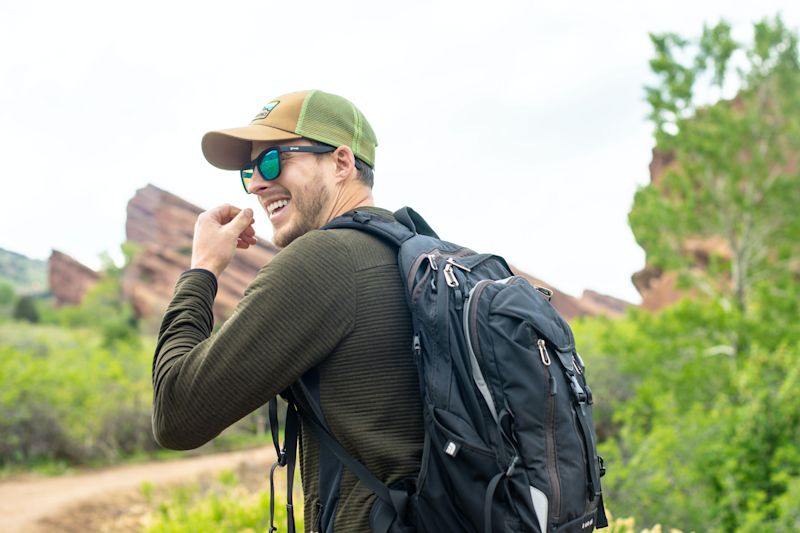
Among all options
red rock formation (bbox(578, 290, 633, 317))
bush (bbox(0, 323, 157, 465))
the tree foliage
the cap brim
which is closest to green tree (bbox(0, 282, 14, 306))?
red rock formation (bbox(578, 290, 633, 317))

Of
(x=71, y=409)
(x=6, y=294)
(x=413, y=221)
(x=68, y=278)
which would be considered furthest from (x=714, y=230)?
(x=6, y=294)

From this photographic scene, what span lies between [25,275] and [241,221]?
92.6m

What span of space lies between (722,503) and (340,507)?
5.31 meters

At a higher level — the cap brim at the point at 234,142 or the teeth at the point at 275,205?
the cap brim at the point at 234,142

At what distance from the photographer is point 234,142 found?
215 cm

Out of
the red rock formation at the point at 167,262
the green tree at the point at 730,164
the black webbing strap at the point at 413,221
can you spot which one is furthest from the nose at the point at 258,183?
the red rock formation at the point at 167,262

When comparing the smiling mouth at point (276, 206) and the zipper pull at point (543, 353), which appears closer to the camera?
the zipper pull at point (543, 353)

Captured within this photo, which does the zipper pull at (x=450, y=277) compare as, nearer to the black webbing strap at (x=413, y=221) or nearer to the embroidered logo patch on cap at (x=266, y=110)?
the black webbing strap at (x=413, y=221)

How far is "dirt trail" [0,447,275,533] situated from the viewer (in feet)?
30.9

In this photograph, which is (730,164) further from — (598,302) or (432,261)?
(598,302)

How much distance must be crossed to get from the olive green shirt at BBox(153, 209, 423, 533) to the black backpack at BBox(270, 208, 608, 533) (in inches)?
1.9

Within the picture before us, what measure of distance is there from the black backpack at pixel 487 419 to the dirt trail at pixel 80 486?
888cm

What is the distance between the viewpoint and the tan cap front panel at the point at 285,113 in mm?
2008

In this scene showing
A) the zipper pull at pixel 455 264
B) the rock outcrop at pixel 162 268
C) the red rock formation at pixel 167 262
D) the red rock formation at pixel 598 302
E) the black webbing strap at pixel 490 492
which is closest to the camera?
the black webbing strap at pixel 490 492
